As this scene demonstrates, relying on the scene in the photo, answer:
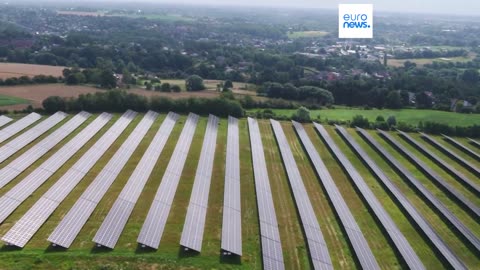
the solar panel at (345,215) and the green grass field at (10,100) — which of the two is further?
the green grass field at (10,100)

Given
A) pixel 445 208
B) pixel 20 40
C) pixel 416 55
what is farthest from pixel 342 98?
pixel 20 40

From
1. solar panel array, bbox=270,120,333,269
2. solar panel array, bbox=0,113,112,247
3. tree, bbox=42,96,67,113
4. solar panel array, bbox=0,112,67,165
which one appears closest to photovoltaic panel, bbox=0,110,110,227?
solar panel array, bbox=0,113,112,247

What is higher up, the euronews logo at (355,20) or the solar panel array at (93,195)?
the euronews logo at (355,20)

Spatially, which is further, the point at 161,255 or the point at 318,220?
the point at 318,220

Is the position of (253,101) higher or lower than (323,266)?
higher

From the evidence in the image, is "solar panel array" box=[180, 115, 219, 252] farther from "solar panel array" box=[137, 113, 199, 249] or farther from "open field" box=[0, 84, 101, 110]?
"open field" box=[0, 84, 101, 110]

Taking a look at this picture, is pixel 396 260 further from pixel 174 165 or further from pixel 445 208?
pixel 174 165

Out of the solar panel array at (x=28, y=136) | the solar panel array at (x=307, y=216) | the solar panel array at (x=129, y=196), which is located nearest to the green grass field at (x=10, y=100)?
Result: the solar panel array at (x=28, y=136)

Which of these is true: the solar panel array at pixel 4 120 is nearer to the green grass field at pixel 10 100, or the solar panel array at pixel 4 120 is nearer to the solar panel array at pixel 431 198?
the green grass field at pixel 10 100
